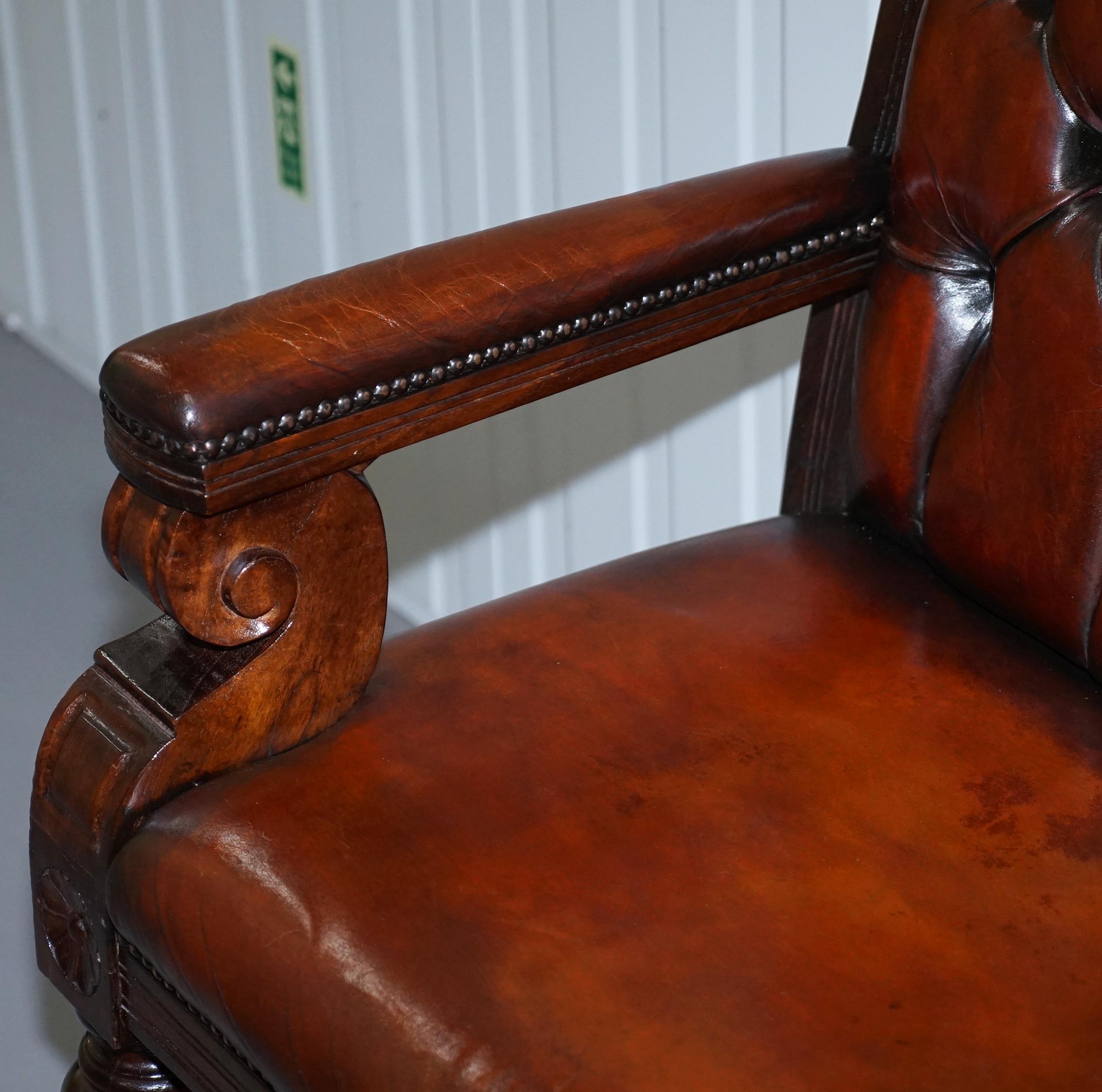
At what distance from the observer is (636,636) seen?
2.92 ft

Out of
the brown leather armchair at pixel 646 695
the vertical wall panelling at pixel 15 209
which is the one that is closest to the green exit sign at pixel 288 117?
the vertical wall panelling at pixel 15 209

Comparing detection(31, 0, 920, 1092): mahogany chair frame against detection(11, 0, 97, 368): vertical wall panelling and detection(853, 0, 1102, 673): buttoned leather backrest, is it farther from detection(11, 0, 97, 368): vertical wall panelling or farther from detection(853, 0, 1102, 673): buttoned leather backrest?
detection(11, 0, 97, 368): vertical wall panelling

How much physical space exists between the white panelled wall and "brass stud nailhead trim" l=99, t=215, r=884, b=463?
1.13ft

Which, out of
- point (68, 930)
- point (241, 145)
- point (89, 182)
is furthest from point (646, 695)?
point (89, 182)

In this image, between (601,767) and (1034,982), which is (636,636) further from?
(1034,982)

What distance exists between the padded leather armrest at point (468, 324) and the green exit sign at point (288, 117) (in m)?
0.96

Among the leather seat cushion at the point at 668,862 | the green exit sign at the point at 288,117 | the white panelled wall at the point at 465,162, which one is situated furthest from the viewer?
the green exit sign at the point at 288,117

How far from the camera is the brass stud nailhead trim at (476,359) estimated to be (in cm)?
72

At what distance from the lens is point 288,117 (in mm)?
1774

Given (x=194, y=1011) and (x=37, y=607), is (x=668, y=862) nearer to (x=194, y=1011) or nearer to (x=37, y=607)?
(x=194, y=1011)

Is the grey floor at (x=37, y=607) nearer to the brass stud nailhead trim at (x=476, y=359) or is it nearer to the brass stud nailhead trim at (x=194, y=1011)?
the brass stud nailhead trim at (x=194, y=1011)

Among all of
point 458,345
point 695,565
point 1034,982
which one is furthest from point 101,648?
point 1034,982

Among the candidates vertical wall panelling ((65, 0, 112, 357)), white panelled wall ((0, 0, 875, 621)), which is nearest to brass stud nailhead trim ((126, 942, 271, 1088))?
white panelled wall ((0, 0, 875, 621))

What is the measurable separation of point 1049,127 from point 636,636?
0.36 m
